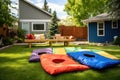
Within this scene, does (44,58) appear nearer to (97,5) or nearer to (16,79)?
(16,79)

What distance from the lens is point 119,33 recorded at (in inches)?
939

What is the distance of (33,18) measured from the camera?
103 ft

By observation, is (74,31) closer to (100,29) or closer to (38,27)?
(38,27)

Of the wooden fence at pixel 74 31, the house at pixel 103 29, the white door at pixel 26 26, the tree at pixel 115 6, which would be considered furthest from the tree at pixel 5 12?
the wooden fence at pixel 74 31

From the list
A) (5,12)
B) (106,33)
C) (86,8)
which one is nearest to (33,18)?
(86,8)

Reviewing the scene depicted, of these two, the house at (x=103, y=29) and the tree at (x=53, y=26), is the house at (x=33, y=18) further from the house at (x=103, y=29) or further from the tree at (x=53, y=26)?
the house at (x=103, y=29)

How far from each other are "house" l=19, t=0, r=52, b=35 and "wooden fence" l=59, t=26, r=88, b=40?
2761 mm

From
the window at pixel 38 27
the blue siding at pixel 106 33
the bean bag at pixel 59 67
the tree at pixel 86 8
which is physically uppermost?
the tree at pixel 86 8

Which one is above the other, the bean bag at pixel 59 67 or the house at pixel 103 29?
the house at pixel 103 29

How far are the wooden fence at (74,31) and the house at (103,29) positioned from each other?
24.2ft

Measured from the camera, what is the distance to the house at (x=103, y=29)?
78.7 ft

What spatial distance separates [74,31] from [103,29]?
9032 millimetres

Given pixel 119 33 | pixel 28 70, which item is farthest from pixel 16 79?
pixel 119 33

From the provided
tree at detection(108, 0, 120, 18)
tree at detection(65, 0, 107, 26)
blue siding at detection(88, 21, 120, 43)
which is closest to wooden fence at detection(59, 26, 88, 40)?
tree at detection(65, 0, 107, 26)
